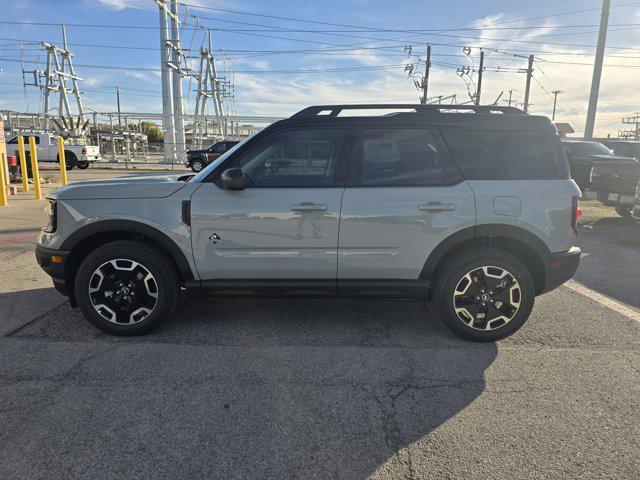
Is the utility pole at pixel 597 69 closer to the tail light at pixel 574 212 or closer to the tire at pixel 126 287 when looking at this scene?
the tail light at pixel 574 212

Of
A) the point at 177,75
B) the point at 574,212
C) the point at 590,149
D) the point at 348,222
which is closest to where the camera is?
the point at 348,222

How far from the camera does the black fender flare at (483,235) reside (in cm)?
364

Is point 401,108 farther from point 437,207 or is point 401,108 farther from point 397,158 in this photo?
point 437,207

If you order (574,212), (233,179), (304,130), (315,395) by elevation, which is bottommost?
(315,395)

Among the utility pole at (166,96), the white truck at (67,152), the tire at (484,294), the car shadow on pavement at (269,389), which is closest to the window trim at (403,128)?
the tire at (484,294)

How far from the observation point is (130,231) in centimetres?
368

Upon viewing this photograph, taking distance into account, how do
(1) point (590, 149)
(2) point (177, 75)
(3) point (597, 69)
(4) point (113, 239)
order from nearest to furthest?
(4) point (113, 239)
(1) point (590, 149)
(3) point (597, 69)
(2) point (177, 75)

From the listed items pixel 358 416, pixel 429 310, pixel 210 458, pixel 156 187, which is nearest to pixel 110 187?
pixel 156 187

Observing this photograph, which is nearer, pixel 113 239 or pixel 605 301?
pixel 113 239

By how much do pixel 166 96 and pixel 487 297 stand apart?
3219cm

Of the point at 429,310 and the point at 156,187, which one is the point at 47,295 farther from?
the point at 429,310

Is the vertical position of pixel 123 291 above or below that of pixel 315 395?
above

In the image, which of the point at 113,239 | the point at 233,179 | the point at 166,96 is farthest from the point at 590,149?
the point at 166,96

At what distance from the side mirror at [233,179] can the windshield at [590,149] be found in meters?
13.1
